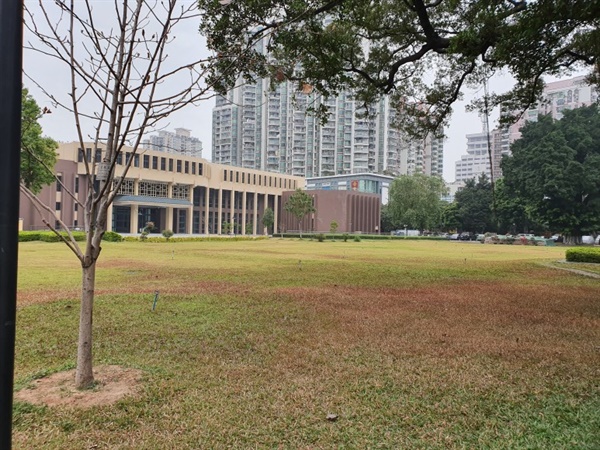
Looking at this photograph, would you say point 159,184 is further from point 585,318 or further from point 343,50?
point 585,318

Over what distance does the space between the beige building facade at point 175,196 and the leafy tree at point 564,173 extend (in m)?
39.5

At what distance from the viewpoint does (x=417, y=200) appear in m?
67.1

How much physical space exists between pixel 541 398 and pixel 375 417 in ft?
5.01

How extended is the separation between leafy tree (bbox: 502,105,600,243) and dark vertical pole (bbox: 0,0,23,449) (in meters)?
47.6

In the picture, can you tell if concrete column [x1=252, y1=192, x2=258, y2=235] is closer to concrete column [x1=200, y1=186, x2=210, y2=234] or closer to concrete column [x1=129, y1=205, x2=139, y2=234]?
concrete column [x1=200, y1=186, x2=210, y2=234]

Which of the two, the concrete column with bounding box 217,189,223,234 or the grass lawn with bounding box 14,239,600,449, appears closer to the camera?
the grass lawn with bounding box 14,239,600,449

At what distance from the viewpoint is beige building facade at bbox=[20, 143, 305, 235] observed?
52.9 meters

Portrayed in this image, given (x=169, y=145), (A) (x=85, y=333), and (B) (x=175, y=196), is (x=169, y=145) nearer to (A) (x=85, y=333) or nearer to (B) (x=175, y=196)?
(A) (x=85, y=333)

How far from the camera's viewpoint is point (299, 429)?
3088 mm

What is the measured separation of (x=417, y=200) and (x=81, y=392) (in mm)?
66423

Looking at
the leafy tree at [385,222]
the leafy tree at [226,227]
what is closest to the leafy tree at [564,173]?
the leafy tree at [385,222]

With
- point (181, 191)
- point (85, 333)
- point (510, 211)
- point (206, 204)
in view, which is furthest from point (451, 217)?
point (85, 333)

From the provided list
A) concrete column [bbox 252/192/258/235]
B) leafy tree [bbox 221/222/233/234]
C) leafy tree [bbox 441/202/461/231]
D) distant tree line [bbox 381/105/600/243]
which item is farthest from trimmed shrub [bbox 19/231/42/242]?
leafy tree [bbox 441/202/461/231]

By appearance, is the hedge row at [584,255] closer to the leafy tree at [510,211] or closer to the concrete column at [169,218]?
the leafy tree at [510,211]
